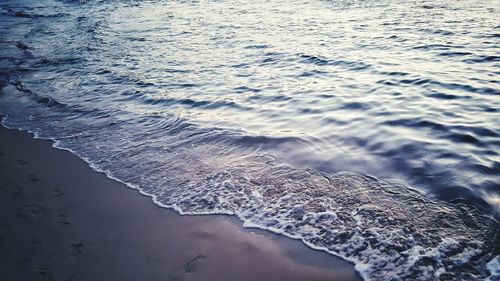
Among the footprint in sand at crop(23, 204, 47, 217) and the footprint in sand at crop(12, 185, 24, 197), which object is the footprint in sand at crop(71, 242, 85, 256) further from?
the footprint in sand at crop(12, 185, 24, 197)

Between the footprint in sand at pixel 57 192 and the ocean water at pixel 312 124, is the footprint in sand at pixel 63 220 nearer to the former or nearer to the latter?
the footprint in sand at pixel 57 192

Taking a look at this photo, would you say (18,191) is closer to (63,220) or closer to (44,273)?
(63,220)

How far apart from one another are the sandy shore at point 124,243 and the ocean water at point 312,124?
0.27m

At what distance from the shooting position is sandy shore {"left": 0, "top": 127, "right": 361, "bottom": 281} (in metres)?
3.37

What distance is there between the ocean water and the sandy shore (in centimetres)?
27

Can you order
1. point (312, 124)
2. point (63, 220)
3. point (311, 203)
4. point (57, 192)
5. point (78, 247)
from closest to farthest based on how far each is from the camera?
point (78, 247) → point (63, 220) → point (311, 203) → point (57, 192) → point (312, 124)

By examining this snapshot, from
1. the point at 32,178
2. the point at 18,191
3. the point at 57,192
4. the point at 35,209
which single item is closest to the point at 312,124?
the point at 57,192

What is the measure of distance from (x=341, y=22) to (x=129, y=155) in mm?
12955

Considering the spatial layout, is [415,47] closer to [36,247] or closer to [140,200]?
[140,200]

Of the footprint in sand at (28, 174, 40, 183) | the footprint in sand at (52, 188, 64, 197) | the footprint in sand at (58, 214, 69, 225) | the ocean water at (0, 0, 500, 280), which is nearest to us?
the ocean water at (0, 0, 500, 280)

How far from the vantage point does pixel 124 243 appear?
3.78 metres

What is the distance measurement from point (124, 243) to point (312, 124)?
4.10m

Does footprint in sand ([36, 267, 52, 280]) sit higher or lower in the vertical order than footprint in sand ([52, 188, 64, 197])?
lower

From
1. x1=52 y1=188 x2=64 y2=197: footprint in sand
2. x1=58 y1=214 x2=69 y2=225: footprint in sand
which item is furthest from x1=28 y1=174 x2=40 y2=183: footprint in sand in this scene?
Result: x1=58 y1=214 x2=69 y2=225: footprint in sand
